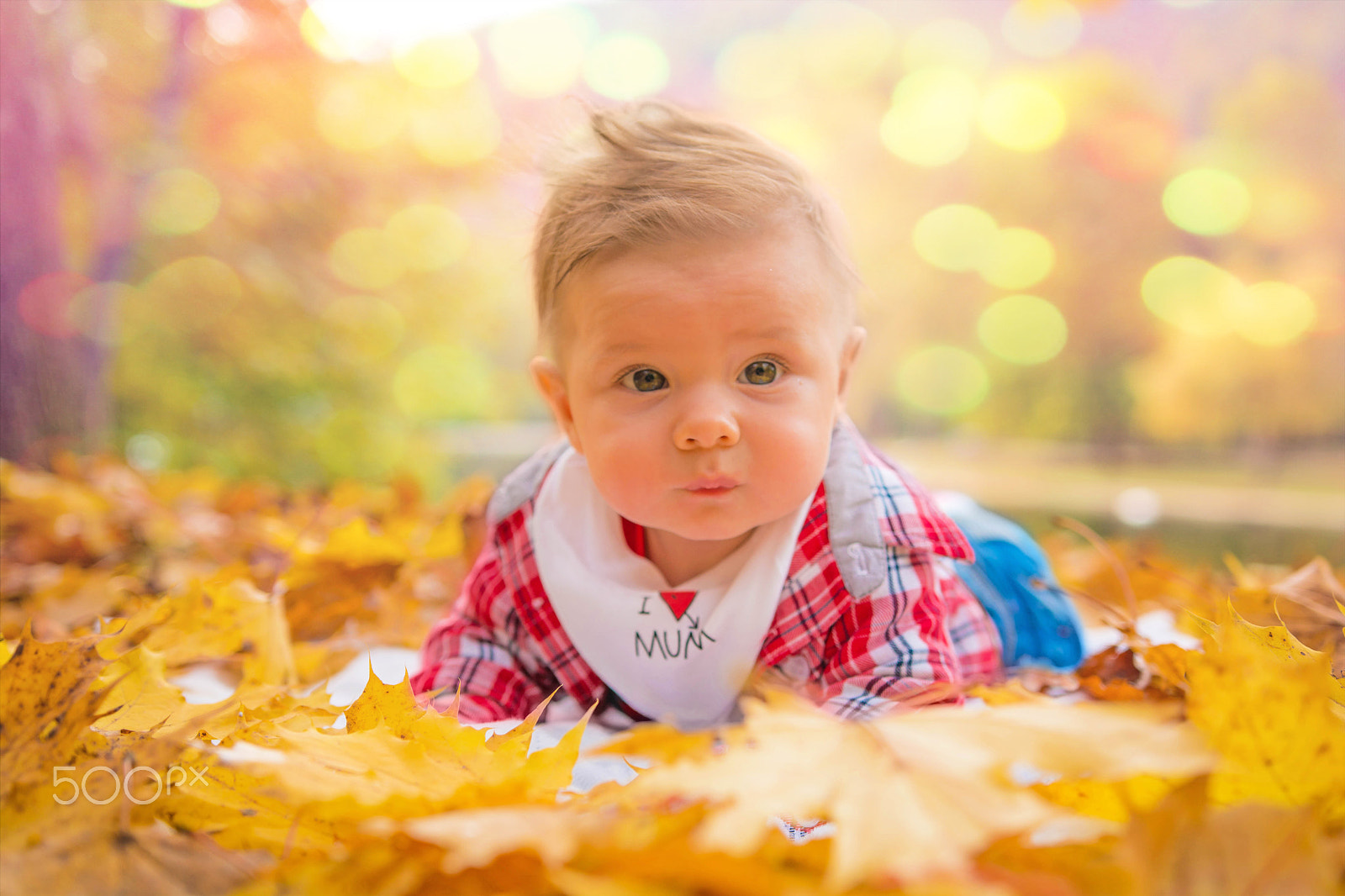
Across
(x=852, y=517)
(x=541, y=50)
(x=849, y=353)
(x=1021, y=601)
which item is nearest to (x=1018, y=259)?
(x=541, y=50)

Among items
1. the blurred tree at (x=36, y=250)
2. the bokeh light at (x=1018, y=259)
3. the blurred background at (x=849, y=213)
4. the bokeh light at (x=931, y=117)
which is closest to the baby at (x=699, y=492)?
the blurred background at (x=849, y=213)

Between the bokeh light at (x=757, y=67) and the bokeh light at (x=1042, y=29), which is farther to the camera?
the bokeh light at (x=757, y=67)

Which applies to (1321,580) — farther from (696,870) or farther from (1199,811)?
(696,870)

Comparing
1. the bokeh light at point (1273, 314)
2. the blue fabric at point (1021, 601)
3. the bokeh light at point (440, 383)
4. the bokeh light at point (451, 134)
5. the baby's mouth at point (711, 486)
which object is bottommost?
the bokeh light at point (440, 383)

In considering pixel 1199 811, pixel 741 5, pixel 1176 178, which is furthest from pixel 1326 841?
pixel 741 5

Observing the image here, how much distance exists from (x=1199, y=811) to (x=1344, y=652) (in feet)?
1.79

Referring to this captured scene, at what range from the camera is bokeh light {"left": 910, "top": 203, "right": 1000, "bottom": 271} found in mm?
3354

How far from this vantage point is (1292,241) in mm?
2734

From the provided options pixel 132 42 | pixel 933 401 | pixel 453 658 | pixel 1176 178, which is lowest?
pixel 933 401

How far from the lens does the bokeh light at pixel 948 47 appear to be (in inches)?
139

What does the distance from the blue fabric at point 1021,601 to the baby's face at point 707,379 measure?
369 millimetres

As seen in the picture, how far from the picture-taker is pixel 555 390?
887 mm

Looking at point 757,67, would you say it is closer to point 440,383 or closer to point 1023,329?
point 1023,329

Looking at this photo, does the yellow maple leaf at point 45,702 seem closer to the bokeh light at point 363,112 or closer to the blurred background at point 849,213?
the blurred background at point 849,213
